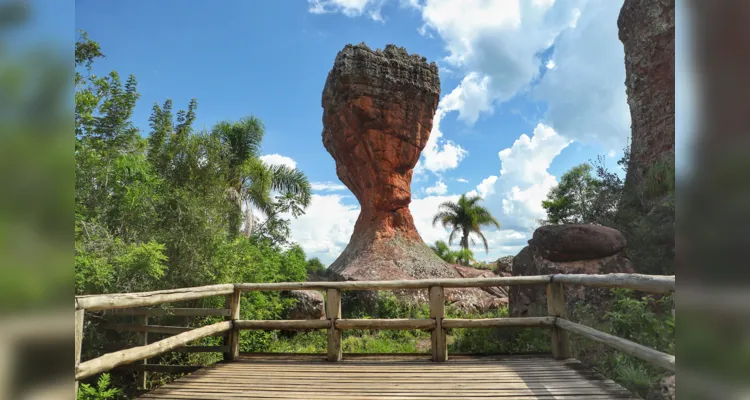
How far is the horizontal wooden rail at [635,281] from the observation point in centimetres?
281

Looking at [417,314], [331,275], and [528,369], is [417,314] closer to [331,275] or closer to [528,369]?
[331,275]

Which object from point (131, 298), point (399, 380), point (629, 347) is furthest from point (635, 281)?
point (131, 298)

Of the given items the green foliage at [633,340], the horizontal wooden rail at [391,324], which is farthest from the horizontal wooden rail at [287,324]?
the green foliage at [633,340]

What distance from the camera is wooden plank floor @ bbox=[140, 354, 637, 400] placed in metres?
3.61

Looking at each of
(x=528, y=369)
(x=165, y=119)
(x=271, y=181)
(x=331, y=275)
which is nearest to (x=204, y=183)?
(x=165, y=119)

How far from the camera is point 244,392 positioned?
3.86m

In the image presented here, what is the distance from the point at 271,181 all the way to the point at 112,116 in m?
9.15

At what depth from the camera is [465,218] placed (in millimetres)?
29609

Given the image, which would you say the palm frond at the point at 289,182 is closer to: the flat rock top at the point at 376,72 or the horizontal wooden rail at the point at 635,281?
the flat rock top at the point at 376,72

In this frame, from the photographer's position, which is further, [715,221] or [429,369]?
[429,369]

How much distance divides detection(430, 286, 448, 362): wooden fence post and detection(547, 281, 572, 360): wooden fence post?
120 cm

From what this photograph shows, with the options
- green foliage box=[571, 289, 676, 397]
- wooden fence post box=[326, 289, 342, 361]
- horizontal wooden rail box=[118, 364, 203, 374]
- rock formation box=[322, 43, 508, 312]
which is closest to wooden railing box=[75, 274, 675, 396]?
wooden fence post box=[326, 289, 342, 361]

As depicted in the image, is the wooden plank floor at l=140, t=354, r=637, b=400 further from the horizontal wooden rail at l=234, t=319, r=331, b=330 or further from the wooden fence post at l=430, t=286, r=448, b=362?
the horizontal wooden rail at l=234, t=319, r=331, b=330

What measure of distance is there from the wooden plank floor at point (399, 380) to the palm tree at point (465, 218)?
24.9 meters
